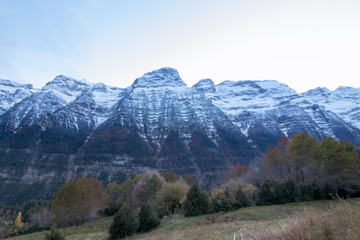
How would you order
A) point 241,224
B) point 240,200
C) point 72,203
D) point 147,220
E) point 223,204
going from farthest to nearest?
point 72,203 → point 240,200 → point 223,204 → point 147,220 → point 241,224

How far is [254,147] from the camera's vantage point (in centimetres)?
18538

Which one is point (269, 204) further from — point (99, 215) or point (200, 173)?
point (200, 173)

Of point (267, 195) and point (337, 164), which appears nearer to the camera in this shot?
point (267, 195)

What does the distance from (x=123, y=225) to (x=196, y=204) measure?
12.0 m

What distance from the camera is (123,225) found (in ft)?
76.0

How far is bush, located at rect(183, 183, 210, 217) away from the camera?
30900 millimetres

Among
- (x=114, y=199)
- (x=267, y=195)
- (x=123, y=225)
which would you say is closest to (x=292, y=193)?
(x=267, y=195)

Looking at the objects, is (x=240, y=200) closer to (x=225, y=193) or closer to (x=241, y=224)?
(x=225, y=193)

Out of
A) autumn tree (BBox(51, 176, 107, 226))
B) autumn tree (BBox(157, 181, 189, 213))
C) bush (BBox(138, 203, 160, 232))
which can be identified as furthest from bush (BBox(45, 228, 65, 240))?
autumn tree (BBox(51, 176, 107, 226))

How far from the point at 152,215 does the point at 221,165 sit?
141m

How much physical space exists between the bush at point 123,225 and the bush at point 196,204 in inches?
380

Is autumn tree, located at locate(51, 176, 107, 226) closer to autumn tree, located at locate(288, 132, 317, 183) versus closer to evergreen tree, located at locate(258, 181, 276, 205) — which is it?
evergreen tree, located at locate(258, 181, 276, 205)

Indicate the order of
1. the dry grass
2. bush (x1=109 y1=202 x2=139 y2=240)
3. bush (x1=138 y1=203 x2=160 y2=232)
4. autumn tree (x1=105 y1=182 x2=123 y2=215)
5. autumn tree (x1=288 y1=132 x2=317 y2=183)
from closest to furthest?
1. the dry grass
2. bush (x1=109 y1=202 x2=139 y2=240)
3. bush (x1=138 y1=203 x2=160 y2=232)
4. autumn tree (x1=288 y1=132 x2=317 y2=183)
5. autumn tree (x1=105 y1=182 x2=123 y2=215)

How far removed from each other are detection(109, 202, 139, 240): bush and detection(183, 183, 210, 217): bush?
31.6ft
